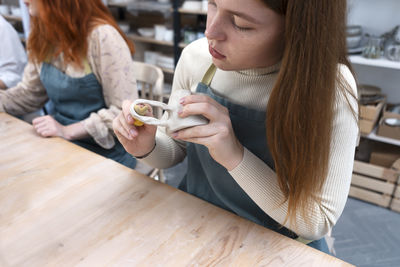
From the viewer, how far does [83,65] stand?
4.35 ft

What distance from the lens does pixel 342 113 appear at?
716 millimetres

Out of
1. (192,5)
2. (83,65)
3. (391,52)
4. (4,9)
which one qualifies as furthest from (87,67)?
(4,9)

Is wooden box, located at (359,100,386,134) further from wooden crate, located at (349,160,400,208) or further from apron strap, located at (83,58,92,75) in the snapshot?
apron strap, located at (83,58,92,75)

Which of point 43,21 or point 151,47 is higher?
point 43,21

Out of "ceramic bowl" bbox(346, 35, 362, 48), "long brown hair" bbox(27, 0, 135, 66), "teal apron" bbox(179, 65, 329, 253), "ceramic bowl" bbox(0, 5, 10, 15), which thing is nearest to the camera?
"teal apron" bbox(179, 65, 329, 253)

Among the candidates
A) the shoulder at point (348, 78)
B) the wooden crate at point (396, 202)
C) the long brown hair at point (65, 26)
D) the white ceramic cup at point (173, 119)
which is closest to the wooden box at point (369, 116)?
the wooden crate at point (396, 202)

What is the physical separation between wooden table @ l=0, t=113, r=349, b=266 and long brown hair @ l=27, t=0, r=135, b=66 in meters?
0.58

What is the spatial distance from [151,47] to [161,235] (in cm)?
286

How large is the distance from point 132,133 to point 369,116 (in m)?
1.75

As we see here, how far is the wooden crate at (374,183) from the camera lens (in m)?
2.03

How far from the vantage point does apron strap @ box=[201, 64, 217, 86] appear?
89 centimetres

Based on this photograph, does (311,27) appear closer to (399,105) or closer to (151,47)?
(399,105)

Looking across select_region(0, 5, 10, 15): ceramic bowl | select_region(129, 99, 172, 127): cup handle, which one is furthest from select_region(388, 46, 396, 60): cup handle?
select_region(0, 5, 10, 15): ceramic bowl

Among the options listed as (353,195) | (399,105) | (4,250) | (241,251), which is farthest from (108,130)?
(399,105)
